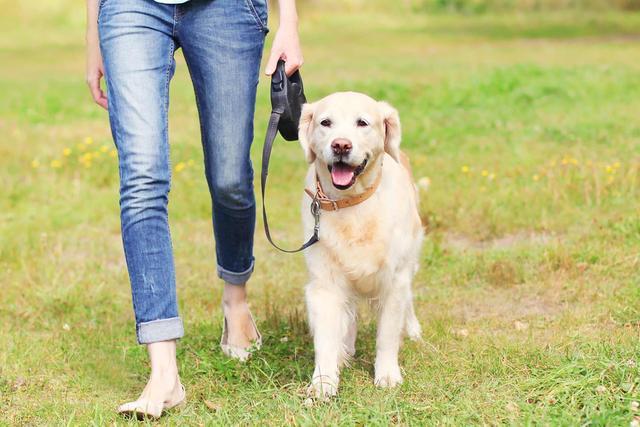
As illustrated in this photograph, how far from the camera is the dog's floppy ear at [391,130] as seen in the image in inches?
155

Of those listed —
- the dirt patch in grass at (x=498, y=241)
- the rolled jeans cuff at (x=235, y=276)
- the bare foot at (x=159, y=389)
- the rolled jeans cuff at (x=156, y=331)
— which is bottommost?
the dirt patch in grass at (x=498, y=241)

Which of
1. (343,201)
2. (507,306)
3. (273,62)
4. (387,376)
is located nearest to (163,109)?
(273,62)

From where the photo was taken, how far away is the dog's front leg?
369 centimetres

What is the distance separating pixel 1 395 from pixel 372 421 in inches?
61.3

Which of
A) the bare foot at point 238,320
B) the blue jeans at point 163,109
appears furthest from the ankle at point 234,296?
the blue jeans at point 163,109

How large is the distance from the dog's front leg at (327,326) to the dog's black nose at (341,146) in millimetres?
539

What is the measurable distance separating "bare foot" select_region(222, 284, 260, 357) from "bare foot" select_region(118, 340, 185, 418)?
28.0 inches

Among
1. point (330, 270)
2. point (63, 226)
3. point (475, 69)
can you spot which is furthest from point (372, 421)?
point (475, 69)

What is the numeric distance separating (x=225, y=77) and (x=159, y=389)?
1216mm

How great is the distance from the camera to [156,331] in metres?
3.45

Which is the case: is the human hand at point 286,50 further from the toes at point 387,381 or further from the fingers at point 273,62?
→ the toes at point 387,381

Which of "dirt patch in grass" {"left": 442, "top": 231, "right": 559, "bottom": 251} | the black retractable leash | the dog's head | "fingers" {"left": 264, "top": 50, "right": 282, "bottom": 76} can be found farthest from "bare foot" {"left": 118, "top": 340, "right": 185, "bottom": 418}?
"dirt patch in grass" {"left": 442, "top": 231, "right": 559, "bottom": 251}

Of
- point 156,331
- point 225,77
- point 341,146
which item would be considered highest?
point 225,77

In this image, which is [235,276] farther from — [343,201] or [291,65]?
[291,65]
